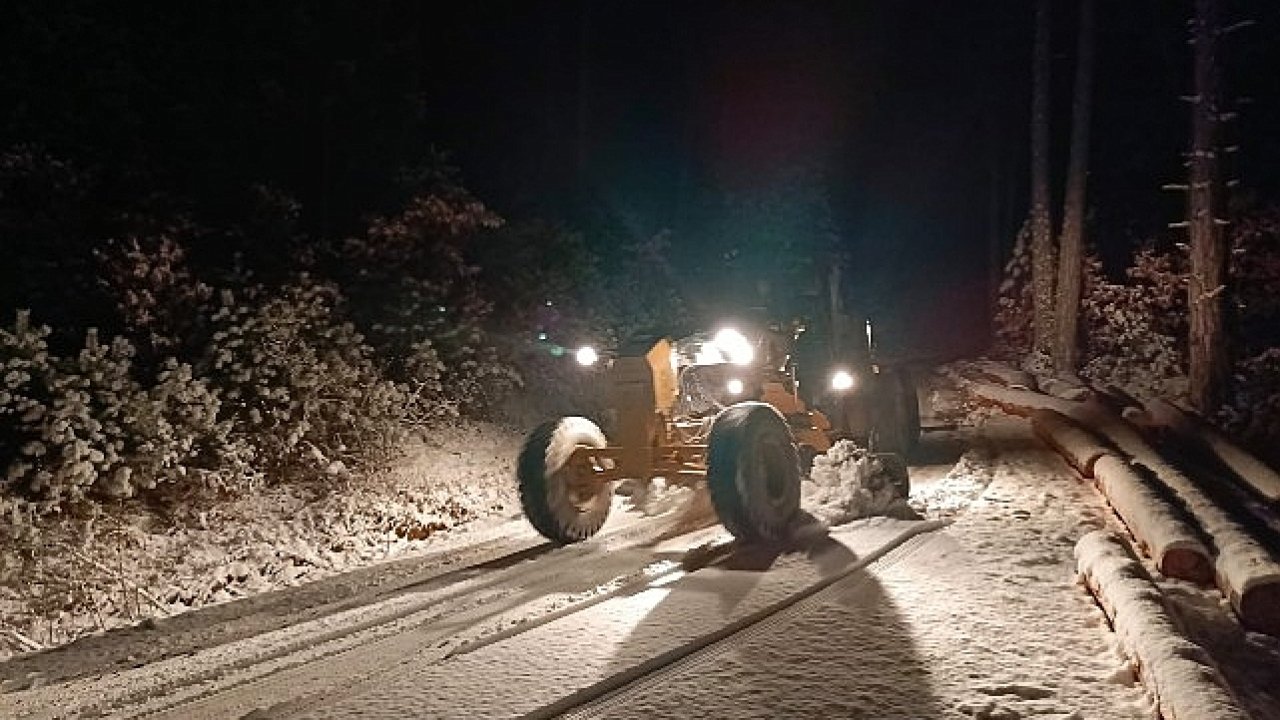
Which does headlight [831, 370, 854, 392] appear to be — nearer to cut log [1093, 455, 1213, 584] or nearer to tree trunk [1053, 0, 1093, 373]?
cut log [1093, 455, 1213, 584]

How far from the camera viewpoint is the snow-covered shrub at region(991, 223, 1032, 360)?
81.3 ft

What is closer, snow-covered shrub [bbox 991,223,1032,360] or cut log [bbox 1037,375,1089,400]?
cut log [bbox 1037,375,1089,400]

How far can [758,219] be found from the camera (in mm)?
33250

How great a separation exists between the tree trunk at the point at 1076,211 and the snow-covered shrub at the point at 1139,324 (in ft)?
1.21

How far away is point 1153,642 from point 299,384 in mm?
8829

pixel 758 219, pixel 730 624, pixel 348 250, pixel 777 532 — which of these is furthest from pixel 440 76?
pixel 730 624

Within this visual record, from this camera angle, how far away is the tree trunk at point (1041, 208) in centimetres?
2350

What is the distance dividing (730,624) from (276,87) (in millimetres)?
11737

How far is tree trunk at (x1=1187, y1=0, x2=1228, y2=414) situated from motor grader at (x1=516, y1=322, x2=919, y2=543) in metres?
5.71

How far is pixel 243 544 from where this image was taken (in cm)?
987

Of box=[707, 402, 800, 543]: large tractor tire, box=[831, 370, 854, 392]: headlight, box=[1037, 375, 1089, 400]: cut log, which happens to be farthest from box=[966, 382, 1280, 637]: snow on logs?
box=[707, 402, 800, 543]: large tractor tire

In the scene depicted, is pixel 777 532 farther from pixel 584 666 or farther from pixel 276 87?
pixel 276 87

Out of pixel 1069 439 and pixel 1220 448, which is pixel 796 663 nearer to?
pixel 1069 439

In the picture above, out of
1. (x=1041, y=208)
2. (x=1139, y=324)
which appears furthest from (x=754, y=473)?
(x=1041, y=208)
